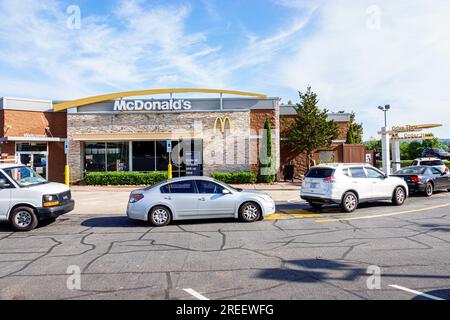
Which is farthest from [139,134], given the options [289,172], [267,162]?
[289,172]

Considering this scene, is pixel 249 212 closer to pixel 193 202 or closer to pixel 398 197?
pixel 193 202

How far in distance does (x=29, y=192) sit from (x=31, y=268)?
3.76 metres

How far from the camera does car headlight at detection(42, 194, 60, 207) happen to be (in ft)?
29.1

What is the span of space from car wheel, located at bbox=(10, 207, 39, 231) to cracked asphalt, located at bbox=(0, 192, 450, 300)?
0.85 ft

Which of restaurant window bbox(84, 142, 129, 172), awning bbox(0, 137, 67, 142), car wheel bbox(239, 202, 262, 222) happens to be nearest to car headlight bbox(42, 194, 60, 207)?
car wheel bbox(239, 202, 262, 222)

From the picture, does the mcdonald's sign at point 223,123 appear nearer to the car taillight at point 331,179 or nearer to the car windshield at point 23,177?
the car taillight at point 331,179

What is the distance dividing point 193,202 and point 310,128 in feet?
46.4

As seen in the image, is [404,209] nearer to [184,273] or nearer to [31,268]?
[184,273]

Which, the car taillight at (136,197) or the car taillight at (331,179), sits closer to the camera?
the car taillight at (136,197)

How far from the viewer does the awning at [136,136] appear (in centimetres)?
2139

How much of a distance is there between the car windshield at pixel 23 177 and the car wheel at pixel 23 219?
0.68m

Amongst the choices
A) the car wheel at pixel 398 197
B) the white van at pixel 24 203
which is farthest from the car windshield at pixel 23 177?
the car wheel at pixel 398 197

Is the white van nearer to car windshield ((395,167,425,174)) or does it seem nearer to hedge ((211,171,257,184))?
→ hedge ((211,171,257,184))
